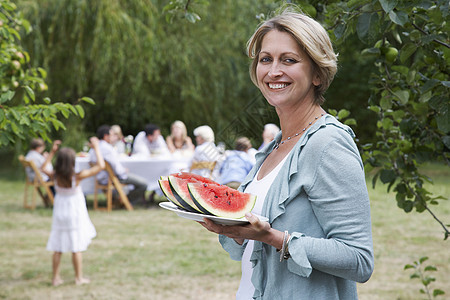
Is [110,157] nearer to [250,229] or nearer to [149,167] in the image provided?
[149,167]

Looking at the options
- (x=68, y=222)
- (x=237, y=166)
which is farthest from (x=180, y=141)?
(x=68, y=222)

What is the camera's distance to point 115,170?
10.0 metres

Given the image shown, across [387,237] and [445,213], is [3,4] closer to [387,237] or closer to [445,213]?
[387,237]

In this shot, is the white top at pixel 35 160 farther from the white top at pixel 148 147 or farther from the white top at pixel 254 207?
the white top at pixel 254 207

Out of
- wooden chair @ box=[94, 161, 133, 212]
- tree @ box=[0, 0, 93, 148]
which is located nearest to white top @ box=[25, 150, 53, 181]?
wooden chair @ box=[94, 161, 133, 212]

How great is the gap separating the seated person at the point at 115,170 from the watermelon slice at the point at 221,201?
8196mm

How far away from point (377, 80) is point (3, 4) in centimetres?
233

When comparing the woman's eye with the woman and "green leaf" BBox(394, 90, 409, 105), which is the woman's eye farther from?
"green leaf" BBox(394, 90, 409, 105)

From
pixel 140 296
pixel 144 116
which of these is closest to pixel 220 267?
pixel 140 296

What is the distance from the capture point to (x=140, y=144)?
11078 millimetres

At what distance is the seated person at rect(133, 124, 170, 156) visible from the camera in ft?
36.1

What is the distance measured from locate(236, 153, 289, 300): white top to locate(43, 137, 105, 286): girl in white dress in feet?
14.0

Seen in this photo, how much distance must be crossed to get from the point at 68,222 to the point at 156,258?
4.57 ft

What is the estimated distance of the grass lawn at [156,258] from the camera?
558 cm
